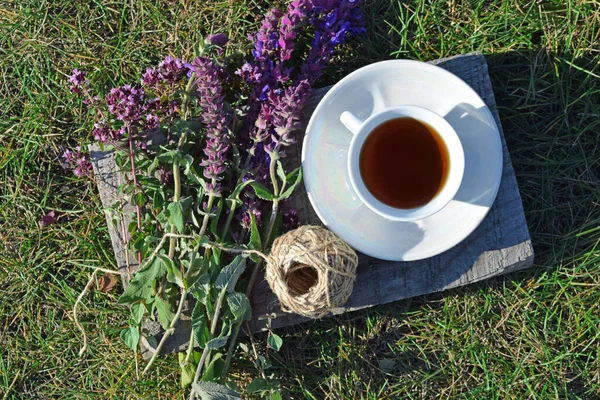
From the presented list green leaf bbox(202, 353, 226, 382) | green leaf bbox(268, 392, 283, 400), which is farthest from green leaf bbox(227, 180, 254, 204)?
green leaf bbox(268, 392, 283, 400)

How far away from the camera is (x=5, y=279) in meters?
2.19

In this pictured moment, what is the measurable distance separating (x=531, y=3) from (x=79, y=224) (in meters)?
1.74

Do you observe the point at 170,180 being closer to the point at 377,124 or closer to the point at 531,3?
the point at 377,124

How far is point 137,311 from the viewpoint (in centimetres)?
175

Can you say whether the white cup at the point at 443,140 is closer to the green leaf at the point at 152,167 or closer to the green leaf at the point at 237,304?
the green leaf at the point at 237,304

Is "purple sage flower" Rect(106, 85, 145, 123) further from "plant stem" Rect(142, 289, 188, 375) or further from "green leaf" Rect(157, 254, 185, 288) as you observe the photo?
"plant stem" Rect(142, 289, 188, 375)

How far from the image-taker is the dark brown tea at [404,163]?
65.1 inches

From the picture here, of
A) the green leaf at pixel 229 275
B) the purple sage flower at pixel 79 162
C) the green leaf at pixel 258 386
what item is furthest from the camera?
the purple sage flower at pixel 79 162

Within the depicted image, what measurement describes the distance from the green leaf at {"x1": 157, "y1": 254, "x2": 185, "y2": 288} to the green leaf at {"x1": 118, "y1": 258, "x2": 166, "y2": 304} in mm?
31

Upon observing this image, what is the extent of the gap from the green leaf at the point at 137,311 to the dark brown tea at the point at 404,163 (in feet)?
2.45

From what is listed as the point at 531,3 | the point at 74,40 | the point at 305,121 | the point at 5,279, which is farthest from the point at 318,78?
the point at 5,279

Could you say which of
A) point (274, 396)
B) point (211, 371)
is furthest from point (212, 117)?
point (274, 396)

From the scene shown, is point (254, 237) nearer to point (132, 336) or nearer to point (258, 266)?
point (258, 266)

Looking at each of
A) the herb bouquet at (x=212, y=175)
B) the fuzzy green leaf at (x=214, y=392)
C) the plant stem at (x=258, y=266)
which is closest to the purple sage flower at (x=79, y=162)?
the herb bouquet at (x=212, y=175)
